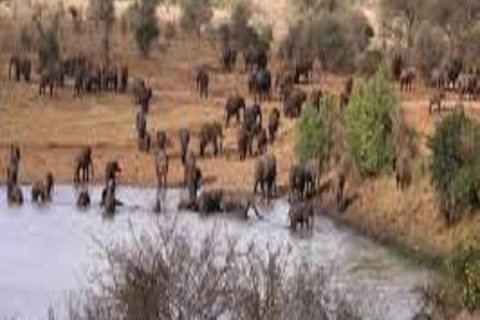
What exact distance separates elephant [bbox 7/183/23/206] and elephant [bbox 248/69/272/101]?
1562 cm

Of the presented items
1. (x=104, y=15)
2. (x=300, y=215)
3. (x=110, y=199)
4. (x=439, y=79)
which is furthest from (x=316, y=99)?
(x=104, y=15)

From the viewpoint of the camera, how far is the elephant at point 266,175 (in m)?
40.8

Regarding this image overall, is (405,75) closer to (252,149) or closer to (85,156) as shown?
(252,149)

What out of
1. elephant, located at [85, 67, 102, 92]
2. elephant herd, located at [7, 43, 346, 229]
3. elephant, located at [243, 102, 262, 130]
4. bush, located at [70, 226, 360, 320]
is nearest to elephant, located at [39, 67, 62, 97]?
elephant herd, located at [7, 43, 346, 229]

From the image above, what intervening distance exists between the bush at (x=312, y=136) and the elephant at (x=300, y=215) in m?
5.18

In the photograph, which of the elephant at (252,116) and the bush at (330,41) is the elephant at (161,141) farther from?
the bush at (330,41)

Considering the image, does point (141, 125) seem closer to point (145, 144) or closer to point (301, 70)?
point (145, 144)

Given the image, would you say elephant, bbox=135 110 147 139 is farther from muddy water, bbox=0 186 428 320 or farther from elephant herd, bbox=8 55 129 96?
elephant herd, bbox=8 55 129 96

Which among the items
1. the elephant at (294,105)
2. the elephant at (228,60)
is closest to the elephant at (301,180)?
the elephant at (294,105)

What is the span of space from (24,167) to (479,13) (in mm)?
28425

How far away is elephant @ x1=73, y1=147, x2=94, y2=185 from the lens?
1681 inches

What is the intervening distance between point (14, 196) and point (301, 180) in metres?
7.18

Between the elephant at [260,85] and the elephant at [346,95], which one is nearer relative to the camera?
the elephant at [346,95]

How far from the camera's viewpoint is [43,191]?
131ft
